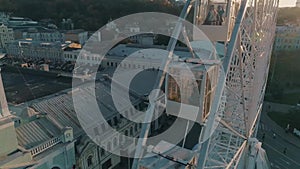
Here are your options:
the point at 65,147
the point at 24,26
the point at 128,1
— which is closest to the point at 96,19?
the point at 128,1

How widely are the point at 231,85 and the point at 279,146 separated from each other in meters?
13.3

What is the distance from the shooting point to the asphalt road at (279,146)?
1716cm

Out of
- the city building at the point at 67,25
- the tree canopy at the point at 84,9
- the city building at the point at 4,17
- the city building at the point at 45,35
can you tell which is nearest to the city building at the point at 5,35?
the city building at the point at 45,35

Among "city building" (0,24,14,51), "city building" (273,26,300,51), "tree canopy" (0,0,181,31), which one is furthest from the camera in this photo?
"tree canopy" (0,0,181,31)

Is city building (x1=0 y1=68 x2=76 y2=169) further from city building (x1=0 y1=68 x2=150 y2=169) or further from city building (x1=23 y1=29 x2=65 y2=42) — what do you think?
city building (x1=23 y1=29 x2=65 y2=42)

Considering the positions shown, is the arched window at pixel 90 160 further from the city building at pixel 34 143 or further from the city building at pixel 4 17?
the city building at pixel 4 17

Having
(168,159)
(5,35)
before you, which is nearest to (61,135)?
(168,159)

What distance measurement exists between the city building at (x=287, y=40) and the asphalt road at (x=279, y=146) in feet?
79.3

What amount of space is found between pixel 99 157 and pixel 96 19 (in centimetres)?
5565

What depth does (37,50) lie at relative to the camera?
42.7 m

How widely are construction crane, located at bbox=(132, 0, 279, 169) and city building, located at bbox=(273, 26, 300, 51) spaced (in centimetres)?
3660

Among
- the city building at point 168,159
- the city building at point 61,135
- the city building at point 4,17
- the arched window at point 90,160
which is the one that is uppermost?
the city building at point 4,17

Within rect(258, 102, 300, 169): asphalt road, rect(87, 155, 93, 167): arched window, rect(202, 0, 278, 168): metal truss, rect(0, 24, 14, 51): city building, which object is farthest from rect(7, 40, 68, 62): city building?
rect(202, 0, 278, 168): metal truss

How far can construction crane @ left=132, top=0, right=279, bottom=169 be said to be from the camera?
6.02m
